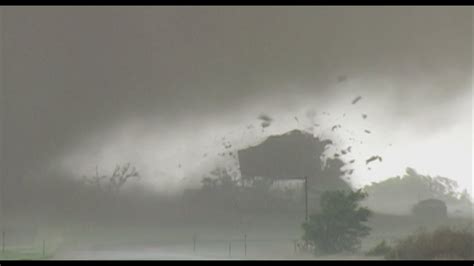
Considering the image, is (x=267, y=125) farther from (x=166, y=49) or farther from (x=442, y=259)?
(x=442, y=259)

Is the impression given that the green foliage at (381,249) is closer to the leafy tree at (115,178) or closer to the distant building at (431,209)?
the distant building at (431,209)

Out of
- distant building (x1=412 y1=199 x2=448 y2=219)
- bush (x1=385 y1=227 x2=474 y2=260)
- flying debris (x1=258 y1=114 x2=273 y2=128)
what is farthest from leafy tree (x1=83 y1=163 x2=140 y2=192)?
distant building (x1=412 y1=199 x2=448 y2=219)

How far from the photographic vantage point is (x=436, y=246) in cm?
515

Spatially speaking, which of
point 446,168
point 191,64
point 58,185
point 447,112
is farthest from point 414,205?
point 58,185

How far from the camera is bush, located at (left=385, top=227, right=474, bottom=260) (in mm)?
5105

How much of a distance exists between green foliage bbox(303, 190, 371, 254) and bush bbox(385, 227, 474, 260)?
31cm

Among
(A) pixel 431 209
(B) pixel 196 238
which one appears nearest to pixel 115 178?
(B) pixel 196 238

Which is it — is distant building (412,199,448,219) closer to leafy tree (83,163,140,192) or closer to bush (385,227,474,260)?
bush (385,227,474,260)

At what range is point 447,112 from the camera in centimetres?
532

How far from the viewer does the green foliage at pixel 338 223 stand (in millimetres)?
5172

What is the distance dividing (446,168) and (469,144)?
28 centimetres

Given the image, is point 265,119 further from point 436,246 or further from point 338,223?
point 436,246

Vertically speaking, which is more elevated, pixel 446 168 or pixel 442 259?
pixel 446 168

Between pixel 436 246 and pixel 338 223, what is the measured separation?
31.2 inches
